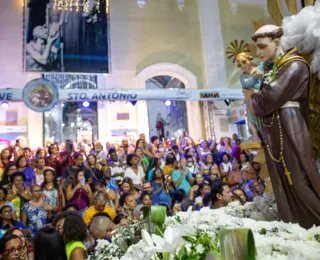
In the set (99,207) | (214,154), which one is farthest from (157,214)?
(214,154)

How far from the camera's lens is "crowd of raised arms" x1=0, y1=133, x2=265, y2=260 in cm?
306

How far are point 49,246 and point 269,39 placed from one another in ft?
8.58

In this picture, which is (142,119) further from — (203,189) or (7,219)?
(7,219)

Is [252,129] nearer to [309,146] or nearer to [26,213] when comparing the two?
[309,146]

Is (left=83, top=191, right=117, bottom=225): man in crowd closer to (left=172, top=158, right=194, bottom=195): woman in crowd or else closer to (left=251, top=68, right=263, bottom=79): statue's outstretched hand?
(left=172, top=158, right=194, bottom=195): woman in crowd

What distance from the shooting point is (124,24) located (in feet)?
47.7

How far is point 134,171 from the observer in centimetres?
646

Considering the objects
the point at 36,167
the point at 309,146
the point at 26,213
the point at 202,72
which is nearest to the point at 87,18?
the point at 202,72

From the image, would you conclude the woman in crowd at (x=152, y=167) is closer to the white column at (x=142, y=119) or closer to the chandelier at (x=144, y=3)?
the white column at (x=142, y=119)

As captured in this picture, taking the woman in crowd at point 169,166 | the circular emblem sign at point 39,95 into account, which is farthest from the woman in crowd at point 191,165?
the circular emblem sign at point 39,95

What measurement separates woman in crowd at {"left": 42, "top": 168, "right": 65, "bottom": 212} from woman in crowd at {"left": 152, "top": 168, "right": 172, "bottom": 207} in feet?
5.73

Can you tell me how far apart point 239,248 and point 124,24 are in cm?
1473

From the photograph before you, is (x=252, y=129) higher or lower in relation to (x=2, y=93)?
lower

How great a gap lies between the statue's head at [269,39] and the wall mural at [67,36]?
11681 mm
